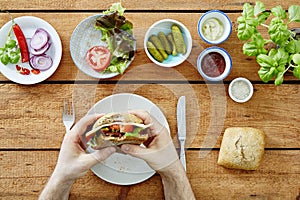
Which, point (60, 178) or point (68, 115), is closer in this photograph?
point (60, 178)

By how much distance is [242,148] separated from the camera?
150 cm

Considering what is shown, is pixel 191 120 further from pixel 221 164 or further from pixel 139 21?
pixel 139 21

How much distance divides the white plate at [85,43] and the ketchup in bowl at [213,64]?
1.00ft

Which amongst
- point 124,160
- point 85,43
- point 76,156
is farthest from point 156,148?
point 85,43

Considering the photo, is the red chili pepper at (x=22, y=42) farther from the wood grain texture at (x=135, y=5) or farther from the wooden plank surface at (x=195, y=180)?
the wooden plank surface at (x=195, y=180)

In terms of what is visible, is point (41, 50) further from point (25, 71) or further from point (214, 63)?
point (214, 63)

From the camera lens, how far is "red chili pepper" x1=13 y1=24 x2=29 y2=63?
59.3 inches

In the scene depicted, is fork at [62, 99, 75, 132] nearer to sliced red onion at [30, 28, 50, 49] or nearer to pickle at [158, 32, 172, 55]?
sliced red onion at [30, 28, 50, 49]

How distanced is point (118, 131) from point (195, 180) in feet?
1.42

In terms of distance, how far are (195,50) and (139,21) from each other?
254 millimetres

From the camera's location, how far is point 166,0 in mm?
1569

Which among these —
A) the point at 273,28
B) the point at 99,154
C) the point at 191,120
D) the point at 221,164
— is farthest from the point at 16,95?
the point at 273,28

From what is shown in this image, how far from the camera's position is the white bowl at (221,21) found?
1507mm

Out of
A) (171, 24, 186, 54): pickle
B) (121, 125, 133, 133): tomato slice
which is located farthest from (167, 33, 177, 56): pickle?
(121, 125, 133, 133): tomato slice
